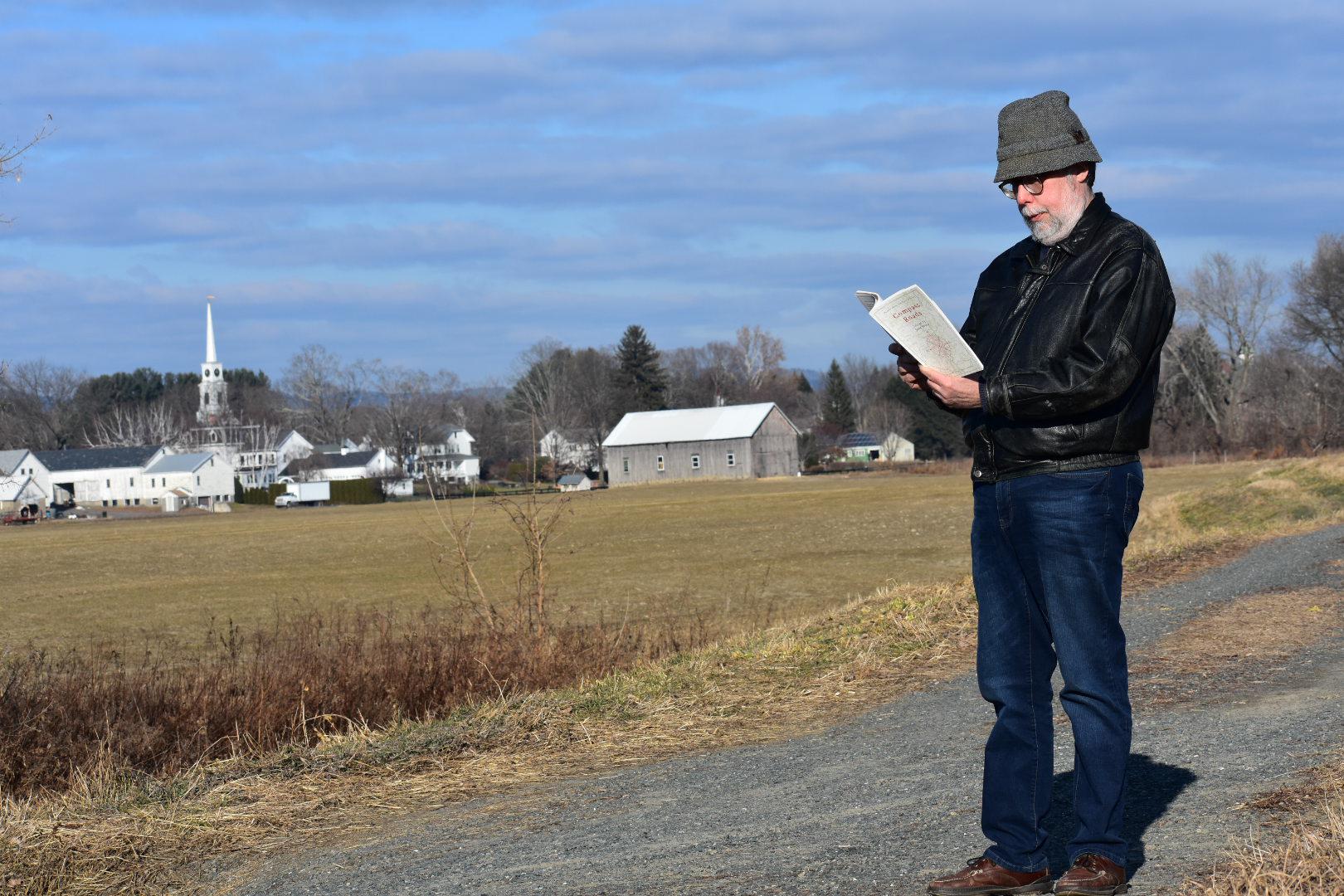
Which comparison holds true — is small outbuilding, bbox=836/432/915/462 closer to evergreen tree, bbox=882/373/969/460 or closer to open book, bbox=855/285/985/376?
evergreen tree, bbox=882/373/969/460

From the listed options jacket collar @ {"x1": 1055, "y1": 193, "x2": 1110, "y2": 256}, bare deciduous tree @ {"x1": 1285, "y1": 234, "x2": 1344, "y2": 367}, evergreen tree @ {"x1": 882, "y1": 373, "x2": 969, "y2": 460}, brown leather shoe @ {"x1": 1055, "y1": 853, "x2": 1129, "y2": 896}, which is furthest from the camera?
evergreen tree @ {"x1": 882, "y1": 373, "x2": 969, "y2": 460}

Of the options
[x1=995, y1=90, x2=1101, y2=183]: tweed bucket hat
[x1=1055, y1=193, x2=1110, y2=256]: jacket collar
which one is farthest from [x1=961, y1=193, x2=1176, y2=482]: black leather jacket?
[x1=995, y1=90, x2=1101, y2=183]: tweed bucket hat

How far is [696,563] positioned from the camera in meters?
35.5

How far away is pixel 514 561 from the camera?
3762 cm

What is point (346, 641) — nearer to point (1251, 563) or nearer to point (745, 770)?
point (745, 770)

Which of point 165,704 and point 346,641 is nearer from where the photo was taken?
→ point 165,704

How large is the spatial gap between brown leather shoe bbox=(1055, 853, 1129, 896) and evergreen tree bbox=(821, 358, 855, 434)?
141 metres

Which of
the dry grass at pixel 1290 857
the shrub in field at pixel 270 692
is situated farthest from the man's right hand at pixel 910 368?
the shrub in field at pixel 270 692

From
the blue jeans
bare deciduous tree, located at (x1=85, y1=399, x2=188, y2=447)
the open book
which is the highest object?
bare deciduous tree, located at (x1=85, y1=399, x2=188, y2=447)

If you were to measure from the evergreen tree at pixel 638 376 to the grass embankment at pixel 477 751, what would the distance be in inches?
4517

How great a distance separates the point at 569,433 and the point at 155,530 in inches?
2282

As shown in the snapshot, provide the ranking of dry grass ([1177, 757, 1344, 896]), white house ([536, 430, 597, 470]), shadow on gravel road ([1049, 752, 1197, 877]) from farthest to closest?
white house ([536, 430, 597, 470])
shadow on gravel road ([1049, 752, 1197, 877])
dry grass ([1177, 757, 1344, 896])

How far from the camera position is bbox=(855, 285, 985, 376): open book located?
12.8ft

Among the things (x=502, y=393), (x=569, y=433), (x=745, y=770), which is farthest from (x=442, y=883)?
(x=502, y=393)
